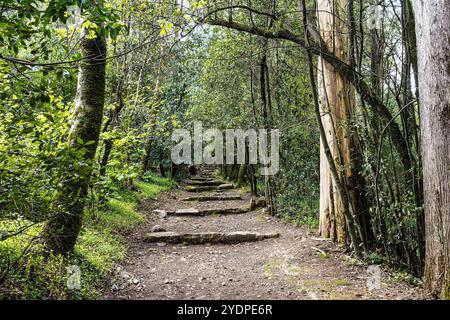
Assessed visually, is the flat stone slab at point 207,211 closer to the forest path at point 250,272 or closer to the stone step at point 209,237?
the forest path at point 250,272

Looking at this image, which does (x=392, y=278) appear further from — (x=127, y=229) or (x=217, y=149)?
(x=217, y=149)

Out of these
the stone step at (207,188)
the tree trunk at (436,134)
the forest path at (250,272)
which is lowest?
the forest path at (250,272)

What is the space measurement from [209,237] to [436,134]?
489 cm

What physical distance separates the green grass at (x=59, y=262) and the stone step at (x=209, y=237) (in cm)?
83

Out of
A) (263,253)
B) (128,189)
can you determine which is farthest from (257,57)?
(128,189)

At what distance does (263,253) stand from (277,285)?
1.62 metres

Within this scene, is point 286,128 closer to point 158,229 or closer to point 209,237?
point 209,237

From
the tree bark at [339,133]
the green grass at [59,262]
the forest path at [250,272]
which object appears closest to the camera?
the green grass at [59,262]

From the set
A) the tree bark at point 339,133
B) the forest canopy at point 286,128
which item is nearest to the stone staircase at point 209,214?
the forest canopy at point 286,128

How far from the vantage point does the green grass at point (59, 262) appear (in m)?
3.37

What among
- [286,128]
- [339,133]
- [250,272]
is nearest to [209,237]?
[250,272]

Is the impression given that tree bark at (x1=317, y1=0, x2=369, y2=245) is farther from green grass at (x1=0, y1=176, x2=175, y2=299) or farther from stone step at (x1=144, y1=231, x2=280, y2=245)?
green grass at (x1=0, y1=176, x2=175, y2=299)

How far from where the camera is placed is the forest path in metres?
4.14

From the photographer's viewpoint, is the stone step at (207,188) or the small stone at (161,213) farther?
the stone step at (207,188)
